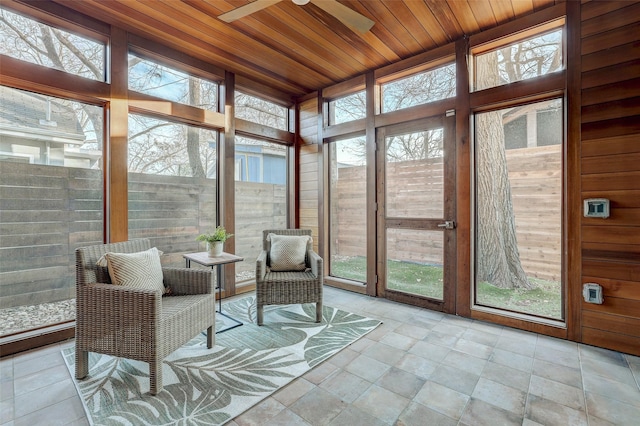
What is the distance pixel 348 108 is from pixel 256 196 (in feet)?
5.68

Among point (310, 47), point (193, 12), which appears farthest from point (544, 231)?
point (193, 12)

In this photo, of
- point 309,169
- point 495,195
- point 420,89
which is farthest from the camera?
point 309,169

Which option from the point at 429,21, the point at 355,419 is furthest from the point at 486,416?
the point at 429,21

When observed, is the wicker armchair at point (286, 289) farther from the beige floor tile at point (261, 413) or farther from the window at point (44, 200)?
the window at point (44, 200)

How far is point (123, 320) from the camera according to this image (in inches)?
73.1

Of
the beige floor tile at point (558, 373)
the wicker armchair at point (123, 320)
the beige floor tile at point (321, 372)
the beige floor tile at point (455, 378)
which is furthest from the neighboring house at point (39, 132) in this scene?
the beige floor tile at point (558, 373)

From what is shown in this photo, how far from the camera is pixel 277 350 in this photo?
2.33 meters

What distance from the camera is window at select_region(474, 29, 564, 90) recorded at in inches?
104

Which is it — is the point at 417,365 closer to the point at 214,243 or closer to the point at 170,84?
the point at 214,243

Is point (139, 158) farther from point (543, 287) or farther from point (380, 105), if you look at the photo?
point (543, 287)

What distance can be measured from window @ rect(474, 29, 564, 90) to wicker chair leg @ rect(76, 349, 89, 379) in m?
3.96

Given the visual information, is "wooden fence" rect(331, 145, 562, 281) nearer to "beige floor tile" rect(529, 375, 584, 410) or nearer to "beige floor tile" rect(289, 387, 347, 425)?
"beige floor tile" rect(529, 375, 584, 410)

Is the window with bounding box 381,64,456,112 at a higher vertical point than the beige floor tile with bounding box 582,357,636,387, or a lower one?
higher

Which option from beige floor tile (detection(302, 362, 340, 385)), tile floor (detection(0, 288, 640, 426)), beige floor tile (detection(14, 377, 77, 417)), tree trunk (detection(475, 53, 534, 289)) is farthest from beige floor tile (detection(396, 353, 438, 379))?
beige floor tile (detection(14, 377, 77, 417))
